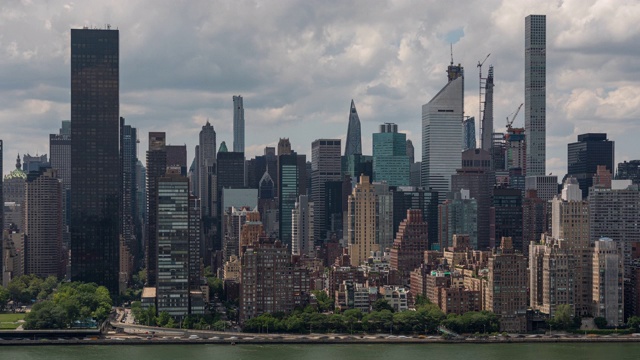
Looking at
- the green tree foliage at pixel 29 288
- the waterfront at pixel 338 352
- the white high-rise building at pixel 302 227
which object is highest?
the white high-rise building at pixel 302 227

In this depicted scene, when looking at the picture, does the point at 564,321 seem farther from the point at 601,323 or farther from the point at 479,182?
the point at 479,182

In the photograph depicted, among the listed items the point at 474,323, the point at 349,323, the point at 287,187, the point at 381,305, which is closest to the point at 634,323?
the point at 474,323

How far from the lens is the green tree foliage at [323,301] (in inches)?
3730

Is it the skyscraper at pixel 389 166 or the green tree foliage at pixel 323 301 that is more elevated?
the skyscraper at pixel 389 166

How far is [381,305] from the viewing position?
304ft

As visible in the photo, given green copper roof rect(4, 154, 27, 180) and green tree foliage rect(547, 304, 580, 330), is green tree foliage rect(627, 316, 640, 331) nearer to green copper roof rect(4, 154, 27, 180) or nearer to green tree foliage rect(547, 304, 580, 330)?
green tree foliage rect(547, 304, 580, 330)

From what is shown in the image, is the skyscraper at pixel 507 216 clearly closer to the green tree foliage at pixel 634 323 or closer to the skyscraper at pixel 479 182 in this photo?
the skyscraper at pixel 479 182

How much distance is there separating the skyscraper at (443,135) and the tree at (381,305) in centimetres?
9715

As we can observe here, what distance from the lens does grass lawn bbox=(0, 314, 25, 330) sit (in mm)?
87125

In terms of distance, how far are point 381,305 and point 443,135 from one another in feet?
337

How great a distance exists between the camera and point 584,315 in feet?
294

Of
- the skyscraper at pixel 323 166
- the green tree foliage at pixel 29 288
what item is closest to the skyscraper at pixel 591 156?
the skyscraper at pixel 323 166

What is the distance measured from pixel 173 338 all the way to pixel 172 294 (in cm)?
932

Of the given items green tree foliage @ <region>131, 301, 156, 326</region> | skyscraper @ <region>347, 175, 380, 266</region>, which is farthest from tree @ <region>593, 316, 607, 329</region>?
skyscraper @ <region>347, 175, 380, 266</region>
